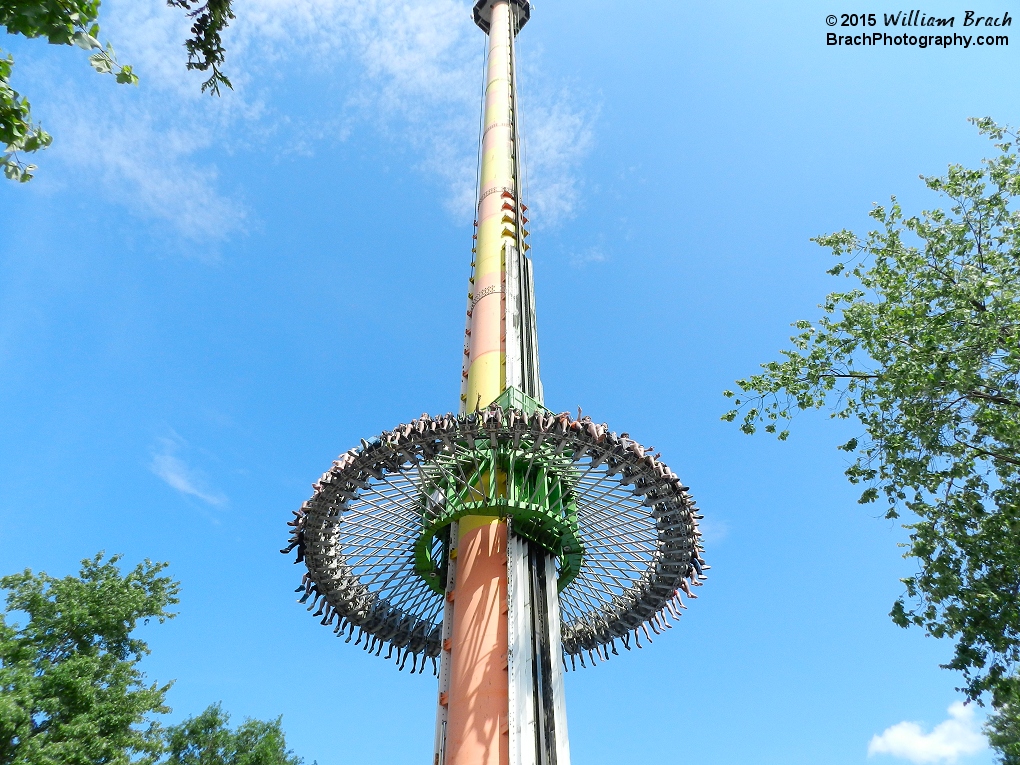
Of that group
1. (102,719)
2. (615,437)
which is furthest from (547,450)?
(102,719)

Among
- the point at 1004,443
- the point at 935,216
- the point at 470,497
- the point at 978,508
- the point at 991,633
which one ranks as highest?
the point at 935,216

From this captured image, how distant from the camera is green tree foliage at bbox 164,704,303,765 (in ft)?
126

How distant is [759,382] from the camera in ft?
65.4

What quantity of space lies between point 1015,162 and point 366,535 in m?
20.8

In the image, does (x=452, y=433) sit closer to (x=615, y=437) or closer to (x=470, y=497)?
(x=470, y=497)

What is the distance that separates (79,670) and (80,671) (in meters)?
0.06

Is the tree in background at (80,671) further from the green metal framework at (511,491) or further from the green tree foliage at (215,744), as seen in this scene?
the green metal framework at (511,491)

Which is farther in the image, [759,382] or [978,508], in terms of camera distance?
[759,382]

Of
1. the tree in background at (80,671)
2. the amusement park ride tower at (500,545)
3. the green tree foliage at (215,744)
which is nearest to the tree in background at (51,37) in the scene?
→ the amusement park ride tower at (500,545)

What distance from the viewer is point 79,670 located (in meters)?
28.8

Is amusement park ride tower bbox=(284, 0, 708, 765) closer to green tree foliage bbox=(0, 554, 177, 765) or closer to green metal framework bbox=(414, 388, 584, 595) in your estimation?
green metal framework bbox=(414, 388, 584, 595)

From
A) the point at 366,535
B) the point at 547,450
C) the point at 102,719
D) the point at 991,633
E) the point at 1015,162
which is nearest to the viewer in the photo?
the point at 991,633

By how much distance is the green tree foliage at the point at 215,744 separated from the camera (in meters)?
38.5

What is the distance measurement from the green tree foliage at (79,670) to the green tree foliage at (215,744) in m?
8.96
